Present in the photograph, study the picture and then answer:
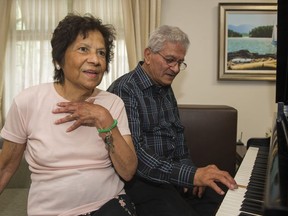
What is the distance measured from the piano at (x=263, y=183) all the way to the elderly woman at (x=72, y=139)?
441 millimetres

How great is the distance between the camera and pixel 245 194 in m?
1.01

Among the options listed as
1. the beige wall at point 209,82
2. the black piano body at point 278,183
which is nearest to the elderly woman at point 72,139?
the black piano body at point 278,183

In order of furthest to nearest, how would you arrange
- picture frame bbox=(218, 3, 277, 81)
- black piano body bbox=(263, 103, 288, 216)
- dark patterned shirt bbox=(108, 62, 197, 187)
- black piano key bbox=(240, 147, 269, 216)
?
picture frame bbox=(218, 3, 277, 81)
dark patterned shirt bbox=(108, 62, 197, 187)
black piano key bbox=(240, 147, 269, 216)
black piano body bbox=(263, 103, 288, 216)

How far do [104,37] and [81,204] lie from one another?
70 centimetres

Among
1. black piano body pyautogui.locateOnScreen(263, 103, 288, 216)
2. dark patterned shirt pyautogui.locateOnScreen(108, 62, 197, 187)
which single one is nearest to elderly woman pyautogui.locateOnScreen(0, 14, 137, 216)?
dark patterned shirt pyautogui.locateOnScreen(108, 62, 197, 187)

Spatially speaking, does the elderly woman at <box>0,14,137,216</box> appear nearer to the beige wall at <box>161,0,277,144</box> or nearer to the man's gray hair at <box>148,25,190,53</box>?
the man's gray hair at <box>148,25,190,53</box>

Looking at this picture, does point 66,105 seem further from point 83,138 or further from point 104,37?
point 104,37

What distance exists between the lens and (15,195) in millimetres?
1830

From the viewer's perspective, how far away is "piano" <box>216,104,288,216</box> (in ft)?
1.91

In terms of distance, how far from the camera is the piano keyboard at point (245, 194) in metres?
0.88

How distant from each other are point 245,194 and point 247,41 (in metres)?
1.90

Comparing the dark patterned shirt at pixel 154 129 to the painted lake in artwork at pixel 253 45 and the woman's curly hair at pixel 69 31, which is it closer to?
the woman's curly hair at pixel 69 31

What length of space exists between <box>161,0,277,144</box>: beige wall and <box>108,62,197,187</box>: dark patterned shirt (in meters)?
0.99

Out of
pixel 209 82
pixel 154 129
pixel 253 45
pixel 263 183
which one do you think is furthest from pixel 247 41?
pixel 263 183
